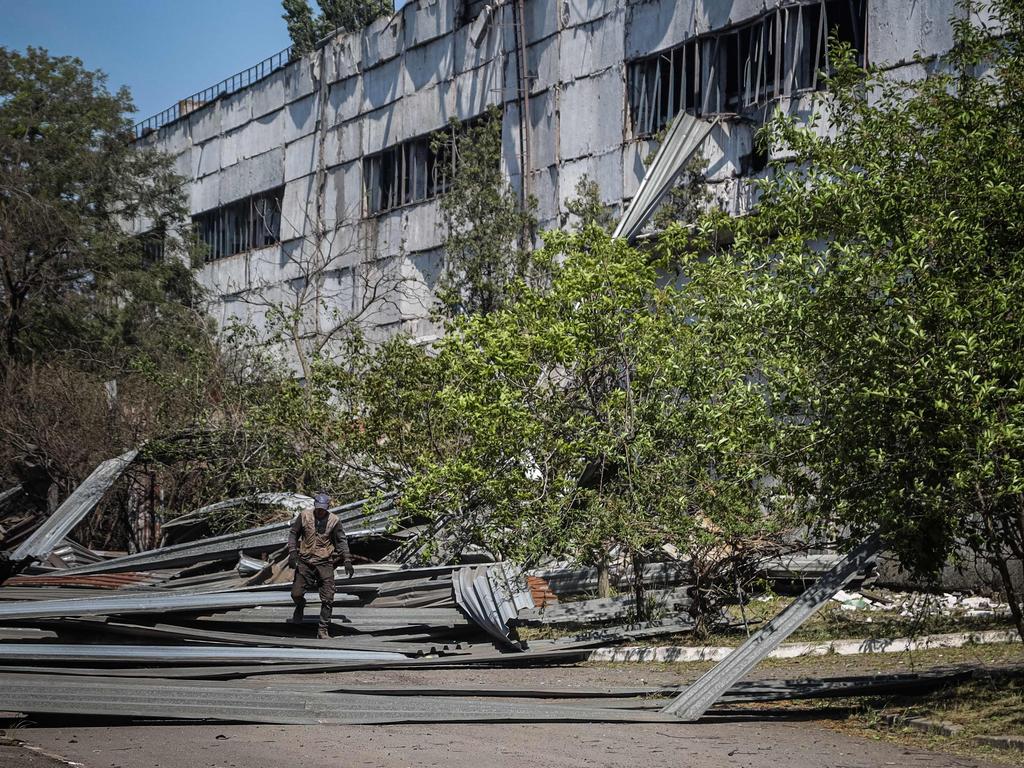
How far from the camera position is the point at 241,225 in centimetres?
3919

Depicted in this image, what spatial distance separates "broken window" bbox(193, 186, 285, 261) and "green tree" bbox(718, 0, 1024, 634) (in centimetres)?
2829

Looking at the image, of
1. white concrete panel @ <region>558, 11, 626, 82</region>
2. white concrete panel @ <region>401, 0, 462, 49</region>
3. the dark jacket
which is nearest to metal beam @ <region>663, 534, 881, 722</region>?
the dark jacket

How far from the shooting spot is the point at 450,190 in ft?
97.4

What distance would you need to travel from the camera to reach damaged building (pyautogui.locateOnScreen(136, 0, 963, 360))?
2341 centimetres

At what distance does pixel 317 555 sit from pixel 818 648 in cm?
584

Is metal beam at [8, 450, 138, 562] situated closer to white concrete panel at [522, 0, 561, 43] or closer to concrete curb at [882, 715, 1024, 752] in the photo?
white concrete panel at [522, 0, 561, 43]

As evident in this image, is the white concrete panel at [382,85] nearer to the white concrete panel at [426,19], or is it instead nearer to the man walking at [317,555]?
the white concrete panel at [426,19]

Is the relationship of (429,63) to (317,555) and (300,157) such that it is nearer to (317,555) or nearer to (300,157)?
(300,157)

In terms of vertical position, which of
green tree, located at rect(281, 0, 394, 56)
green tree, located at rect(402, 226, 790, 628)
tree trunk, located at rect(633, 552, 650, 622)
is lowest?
tree trunk, located at rect(633, 552, 650, 622)

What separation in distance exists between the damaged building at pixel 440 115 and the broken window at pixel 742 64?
0.10ft

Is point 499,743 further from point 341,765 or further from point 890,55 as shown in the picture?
point 890,55

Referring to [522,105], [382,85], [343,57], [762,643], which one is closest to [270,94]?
[343,57]

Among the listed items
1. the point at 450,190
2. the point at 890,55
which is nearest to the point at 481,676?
the point at 890,55

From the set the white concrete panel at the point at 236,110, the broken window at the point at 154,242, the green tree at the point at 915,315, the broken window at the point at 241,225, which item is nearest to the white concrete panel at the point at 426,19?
the broken window at the point at 241,225
